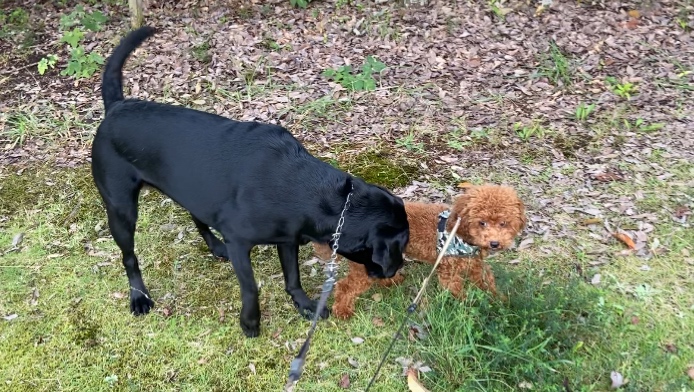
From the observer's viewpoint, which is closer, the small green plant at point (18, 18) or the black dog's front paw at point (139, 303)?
the black dog's front paw at point (139, 303)

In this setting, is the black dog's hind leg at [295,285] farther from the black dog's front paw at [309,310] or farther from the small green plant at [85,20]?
the small green plant at [85,20]

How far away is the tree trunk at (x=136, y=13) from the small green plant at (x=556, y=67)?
4942mm

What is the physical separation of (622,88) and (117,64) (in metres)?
4.97

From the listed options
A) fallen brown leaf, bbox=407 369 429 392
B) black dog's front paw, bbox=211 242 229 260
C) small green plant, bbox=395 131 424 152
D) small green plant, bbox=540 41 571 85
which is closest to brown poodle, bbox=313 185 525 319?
A: fallen brown leaf, bbox=407 369 429 392

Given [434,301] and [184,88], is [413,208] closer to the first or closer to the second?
[434,301]

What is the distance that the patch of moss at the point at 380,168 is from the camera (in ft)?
16.1

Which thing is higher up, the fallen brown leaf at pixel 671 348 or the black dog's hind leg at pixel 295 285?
the black dog's hind leg at pixel 295 285

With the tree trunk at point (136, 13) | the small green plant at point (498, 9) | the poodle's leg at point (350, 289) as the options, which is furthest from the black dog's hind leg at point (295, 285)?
the small green plant at point (498, 9)

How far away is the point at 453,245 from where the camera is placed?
3479 mm

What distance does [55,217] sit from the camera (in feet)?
15.4

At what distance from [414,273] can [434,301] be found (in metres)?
0.45

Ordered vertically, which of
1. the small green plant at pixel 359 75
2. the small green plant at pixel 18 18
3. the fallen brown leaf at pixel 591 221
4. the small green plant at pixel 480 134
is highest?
the small green plant at pixel 18 18

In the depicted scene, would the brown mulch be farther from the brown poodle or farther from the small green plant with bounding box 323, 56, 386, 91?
the brown poodle

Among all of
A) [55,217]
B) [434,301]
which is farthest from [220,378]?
[55,217]
